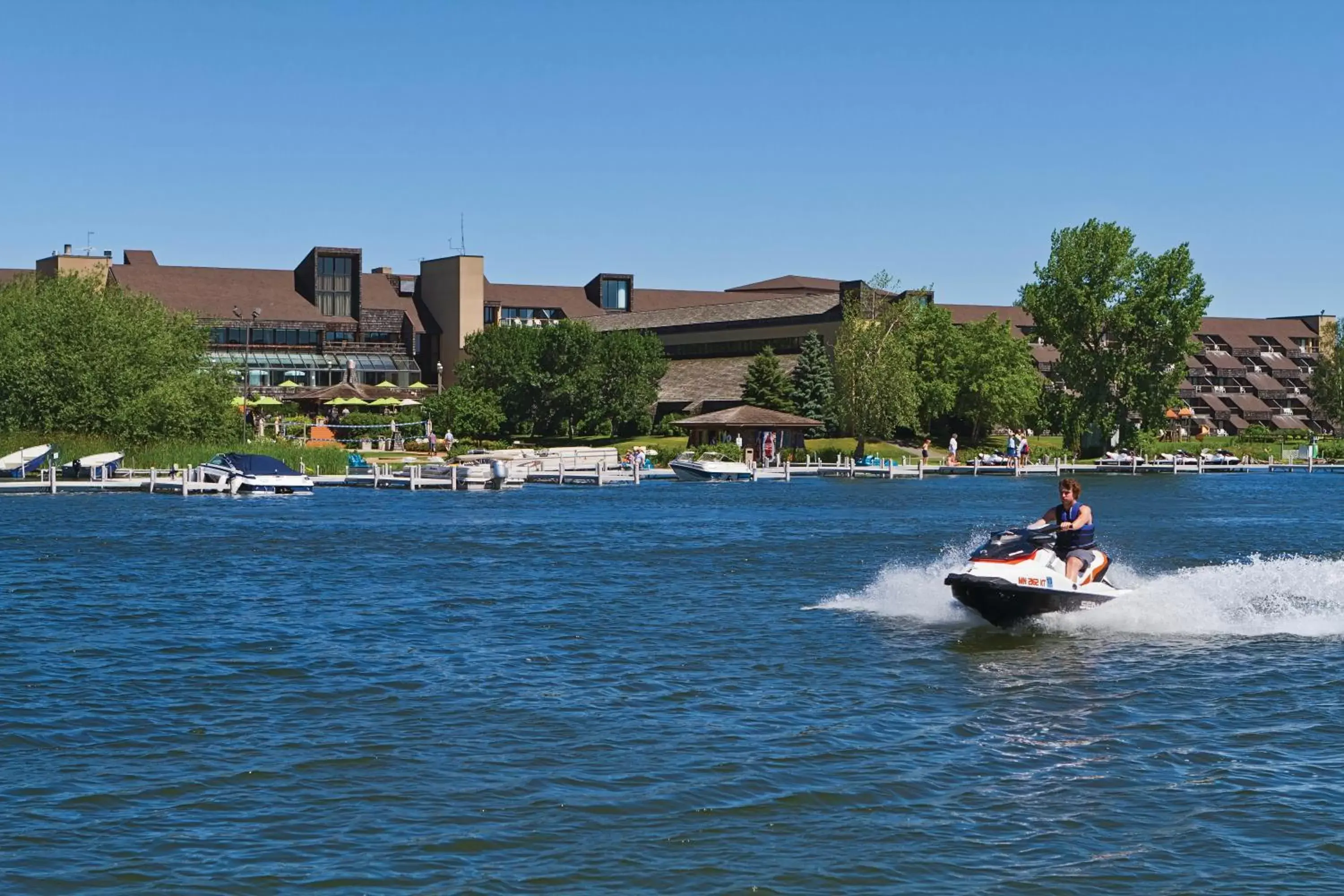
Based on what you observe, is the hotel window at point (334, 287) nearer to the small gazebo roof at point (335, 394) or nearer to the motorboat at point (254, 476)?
the small gazebo roof at point (335, 394)

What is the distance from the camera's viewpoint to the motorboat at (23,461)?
244ft

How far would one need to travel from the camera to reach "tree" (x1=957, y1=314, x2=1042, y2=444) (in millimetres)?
113312

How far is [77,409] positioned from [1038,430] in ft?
250

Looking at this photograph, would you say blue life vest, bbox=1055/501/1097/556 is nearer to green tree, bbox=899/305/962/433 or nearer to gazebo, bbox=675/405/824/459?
gazebo, bbox=675/405/824/459

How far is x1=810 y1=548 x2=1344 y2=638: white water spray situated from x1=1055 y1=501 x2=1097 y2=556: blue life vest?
3.64 ft

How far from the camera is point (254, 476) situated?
71.0 metres

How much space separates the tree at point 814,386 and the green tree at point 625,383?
1129 centimetres

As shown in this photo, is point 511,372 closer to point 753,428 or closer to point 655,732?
point 753,428

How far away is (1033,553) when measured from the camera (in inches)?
1031

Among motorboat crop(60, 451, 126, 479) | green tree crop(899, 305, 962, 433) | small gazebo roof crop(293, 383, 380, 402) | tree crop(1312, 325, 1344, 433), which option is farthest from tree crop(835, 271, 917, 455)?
tree crop(1312, 325, 1344, 433)

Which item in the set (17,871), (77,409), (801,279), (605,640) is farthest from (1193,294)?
(17,871)

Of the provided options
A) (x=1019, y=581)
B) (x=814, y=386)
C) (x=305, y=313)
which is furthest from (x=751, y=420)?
(x=1019, y=581)

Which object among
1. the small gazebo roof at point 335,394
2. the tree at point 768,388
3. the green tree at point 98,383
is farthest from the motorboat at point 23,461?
the tree at point 768,388

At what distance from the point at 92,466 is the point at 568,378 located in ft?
149
